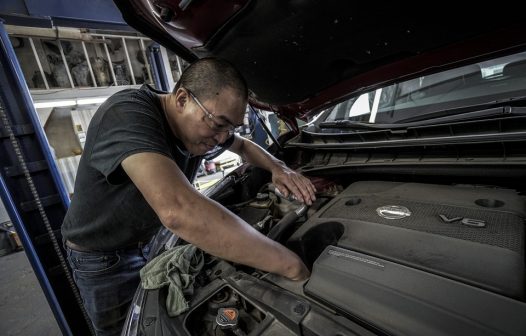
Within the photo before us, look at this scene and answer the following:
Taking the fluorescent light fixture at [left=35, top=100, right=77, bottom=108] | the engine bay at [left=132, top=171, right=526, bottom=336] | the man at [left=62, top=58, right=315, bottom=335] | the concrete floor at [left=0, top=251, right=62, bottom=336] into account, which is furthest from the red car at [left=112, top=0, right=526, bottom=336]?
the fluorescent light fixture at [left=35, top=100, right=77, bottom=108]

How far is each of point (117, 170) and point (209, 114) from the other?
1.20 ft

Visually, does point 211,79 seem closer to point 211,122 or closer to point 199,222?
point 211,122

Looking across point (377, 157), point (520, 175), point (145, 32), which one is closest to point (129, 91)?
point (145, 32)

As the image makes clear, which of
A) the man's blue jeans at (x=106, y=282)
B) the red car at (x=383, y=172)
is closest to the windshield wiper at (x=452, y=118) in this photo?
the red car at (x=383, y=172)

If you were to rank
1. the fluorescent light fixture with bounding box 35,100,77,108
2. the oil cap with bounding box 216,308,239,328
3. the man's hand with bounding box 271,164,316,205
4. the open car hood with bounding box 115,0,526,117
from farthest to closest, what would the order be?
the fluorescent light fixture with bounding box 35,100,77,108 < the man's hand with bounding box 271,164,316,205 < the open car hood with bounding box 115,0,526,117 < the oil cap with bounding box 216,308,239,328

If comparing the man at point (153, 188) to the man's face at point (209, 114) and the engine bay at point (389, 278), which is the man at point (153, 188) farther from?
the engine bay at point (389, 278)

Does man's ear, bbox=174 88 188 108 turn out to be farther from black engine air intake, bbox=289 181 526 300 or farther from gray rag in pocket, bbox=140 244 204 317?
black engine air intake, bbox=289 181 526 300

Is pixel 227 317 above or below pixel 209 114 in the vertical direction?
below

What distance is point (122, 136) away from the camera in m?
0.80

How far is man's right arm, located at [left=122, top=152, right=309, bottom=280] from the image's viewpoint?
72 cm

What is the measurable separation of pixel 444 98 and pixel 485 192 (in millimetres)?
443

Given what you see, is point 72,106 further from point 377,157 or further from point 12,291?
point 377,157

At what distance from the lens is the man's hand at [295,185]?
117cm

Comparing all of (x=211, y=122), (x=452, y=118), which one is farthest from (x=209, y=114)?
(x=452, y=118)
